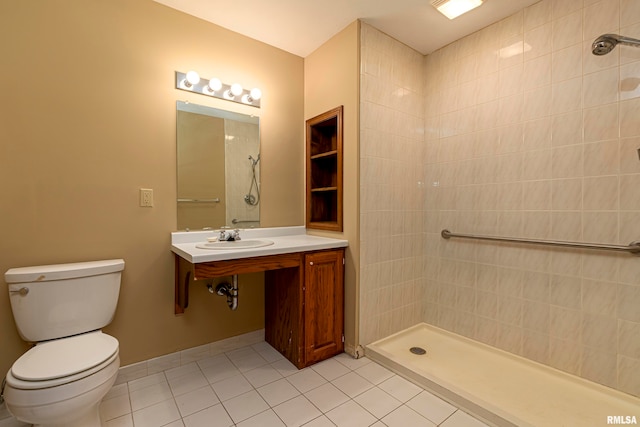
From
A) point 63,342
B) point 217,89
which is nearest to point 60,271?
point 63,342

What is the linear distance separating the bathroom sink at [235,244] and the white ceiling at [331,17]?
155 centimetres

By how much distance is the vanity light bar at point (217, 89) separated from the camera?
1.91 metres

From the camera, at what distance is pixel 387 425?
1.40 metres

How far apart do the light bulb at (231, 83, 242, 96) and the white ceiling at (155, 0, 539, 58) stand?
42cm

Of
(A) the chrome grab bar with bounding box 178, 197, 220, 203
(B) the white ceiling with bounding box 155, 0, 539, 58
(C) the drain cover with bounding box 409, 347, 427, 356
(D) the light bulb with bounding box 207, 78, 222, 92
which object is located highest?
(B) the white ceiling with bounding box 155, 0, 539, 58

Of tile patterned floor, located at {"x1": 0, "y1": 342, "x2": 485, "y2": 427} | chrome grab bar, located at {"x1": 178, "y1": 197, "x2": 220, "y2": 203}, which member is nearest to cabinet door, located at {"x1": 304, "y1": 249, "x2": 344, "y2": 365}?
tile patterned floor, located at {"x1": 0, "y1": 342, "x2": 485, "y2": 427}

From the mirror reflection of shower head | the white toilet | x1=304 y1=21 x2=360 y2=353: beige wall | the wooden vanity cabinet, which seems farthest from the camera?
x1=304 y1=21 x2=360 y2=353: beige wall

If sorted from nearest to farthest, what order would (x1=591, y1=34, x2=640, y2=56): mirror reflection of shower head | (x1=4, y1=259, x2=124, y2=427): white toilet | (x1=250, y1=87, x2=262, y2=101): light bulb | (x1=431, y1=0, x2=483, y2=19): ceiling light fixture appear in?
(x1=4, y1=259, x2=124, y2=427): white toilet < (x1=591, y1=34, x2=640, y2=56): mirror reflection of shower head < (x1=431, y1=0, x2=483, y2=19): ceiling light fixture < (x1=250, y1=87, x2=262, y2=101): light bulb

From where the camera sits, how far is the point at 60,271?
4.71 ft

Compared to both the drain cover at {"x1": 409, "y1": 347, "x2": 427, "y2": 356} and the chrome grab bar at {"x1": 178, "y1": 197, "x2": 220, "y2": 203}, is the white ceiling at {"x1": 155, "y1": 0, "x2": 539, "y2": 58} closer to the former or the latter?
the chrome grab bar at {"x1": 178, "y1": 197, "x2": 220, "y2": 203}

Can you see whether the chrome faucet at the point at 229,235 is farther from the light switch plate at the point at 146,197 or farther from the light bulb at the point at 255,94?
the light bulb at the point at 255,94

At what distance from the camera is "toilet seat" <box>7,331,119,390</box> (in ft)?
3.57

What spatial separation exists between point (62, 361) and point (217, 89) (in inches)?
68.4

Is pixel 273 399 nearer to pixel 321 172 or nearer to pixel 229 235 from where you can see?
pixel 229 235
